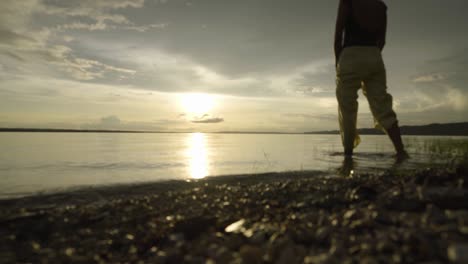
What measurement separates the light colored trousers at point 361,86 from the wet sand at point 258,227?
294 centimetres

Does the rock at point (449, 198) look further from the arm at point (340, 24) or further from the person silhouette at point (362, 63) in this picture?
the arm at point (340, 24)

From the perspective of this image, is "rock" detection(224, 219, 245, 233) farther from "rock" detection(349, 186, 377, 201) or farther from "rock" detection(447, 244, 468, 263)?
"rock" detection(447, 244, 468, 263)

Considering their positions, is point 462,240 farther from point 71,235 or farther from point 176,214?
point 71,235

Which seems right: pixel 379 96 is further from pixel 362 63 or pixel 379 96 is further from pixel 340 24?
pixel 340 24

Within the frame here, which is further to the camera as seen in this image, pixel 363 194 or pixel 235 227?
pixel 363 194

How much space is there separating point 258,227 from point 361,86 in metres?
6.03

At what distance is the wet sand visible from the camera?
1896 millimetres

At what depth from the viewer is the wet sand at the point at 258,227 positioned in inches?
74.7

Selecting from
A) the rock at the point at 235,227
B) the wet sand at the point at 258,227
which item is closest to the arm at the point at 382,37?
the wet sand at the point at 258,227

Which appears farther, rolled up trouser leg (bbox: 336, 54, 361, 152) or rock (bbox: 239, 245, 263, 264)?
rolled up trouser leg (bbox: 336, 54, 361, 152)

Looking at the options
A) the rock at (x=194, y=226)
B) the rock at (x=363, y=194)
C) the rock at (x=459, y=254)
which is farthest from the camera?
the rock at (x=363, y=194)

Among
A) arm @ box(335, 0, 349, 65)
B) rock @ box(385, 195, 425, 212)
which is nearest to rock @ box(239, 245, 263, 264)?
rock @ box(385, 195, 425, 212)

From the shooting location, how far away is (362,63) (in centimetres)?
698

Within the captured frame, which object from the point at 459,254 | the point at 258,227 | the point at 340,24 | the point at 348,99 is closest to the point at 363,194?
the point at 258,227
